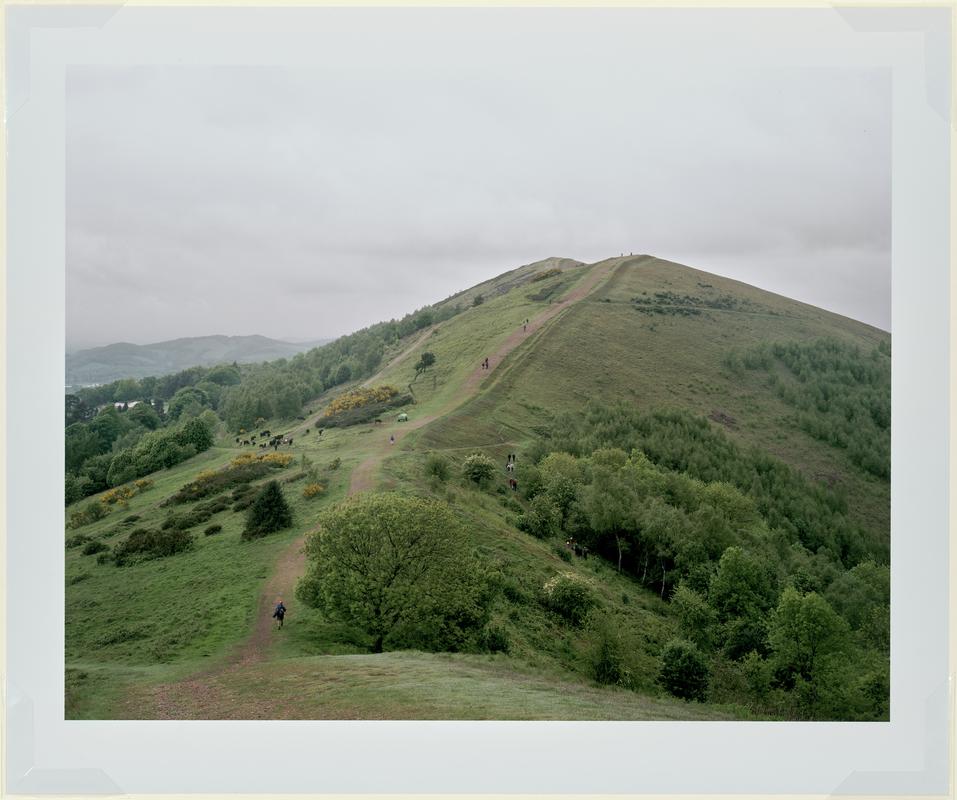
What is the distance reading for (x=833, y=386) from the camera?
4134 centimetres

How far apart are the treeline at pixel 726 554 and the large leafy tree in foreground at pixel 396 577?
395 cm

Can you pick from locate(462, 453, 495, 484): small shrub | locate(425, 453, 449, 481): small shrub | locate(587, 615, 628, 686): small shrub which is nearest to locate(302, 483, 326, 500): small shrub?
locate(425, 453, 449, 481): small shrub

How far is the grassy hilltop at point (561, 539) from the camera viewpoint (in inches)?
449

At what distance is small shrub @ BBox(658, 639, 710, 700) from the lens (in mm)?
14852

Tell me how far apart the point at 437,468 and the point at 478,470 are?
6.99 feet

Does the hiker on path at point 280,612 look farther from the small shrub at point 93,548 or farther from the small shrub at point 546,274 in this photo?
the small shrub at point 546,274

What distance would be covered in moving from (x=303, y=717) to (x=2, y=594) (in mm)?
4901

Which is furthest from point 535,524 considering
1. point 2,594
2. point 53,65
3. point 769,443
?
point 769,443

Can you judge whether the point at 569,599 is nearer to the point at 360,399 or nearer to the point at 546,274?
the point at 360,399

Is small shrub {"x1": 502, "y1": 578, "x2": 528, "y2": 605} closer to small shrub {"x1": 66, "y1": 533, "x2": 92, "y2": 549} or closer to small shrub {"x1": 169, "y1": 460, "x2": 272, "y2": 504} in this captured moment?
small shrub {"x1": 169, "y1": 460, "x2": 272, "y2": 504}

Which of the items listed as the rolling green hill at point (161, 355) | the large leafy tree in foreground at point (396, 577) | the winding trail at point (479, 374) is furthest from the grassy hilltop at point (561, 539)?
the rolling green hill at point (161, 355)

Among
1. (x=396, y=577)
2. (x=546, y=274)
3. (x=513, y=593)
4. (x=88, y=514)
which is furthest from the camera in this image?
(x=546, y=274)

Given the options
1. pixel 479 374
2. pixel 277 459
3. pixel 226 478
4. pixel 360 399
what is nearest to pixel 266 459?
pixel 277 459

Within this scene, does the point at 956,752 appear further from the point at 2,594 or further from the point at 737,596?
the point at 2,594
